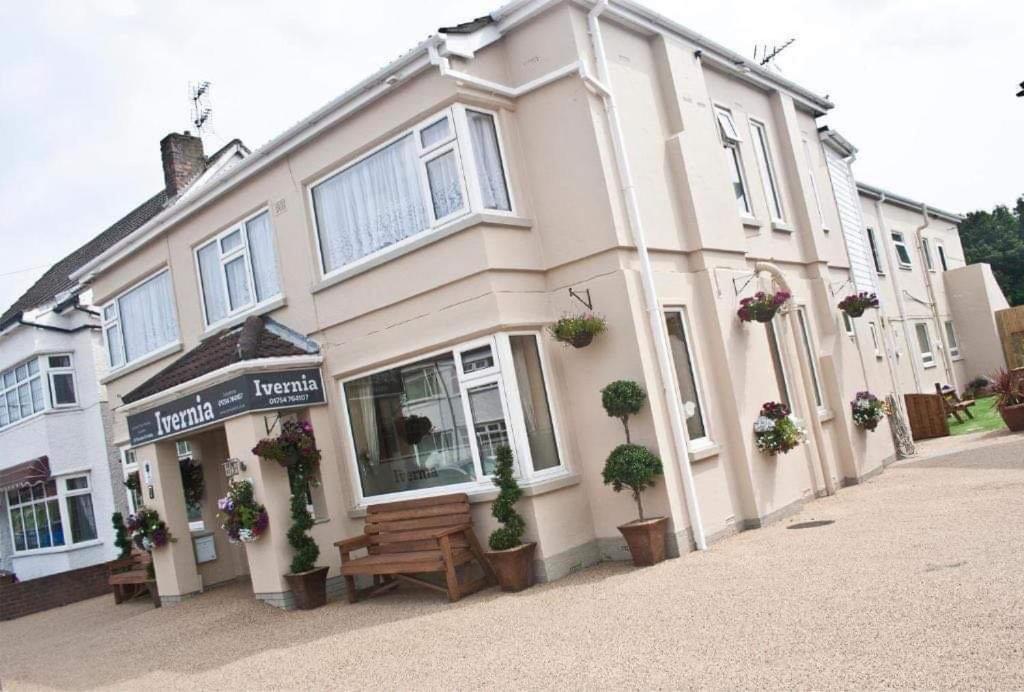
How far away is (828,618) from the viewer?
6195mm

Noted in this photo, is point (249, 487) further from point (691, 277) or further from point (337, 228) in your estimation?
point (691, 277)

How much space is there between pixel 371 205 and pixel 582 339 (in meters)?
3.55

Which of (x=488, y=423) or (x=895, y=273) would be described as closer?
(x=488, y=423)

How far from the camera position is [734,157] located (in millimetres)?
13289

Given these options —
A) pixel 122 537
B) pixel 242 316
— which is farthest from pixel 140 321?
pixel 122 537

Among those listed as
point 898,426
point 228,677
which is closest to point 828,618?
point 228,677

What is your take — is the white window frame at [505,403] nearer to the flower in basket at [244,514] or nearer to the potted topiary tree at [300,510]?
the potted topiary tree at [300,510]

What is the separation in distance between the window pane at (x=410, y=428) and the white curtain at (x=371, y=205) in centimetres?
174

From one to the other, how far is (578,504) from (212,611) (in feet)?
18.3

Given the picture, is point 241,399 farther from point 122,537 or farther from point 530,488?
point 122,537

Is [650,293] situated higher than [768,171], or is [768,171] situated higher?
[768,171]

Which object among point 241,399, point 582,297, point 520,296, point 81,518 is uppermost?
point 520,296

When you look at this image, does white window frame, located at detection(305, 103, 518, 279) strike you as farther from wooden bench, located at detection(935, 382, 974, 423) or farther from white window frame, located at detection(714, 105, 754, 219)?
wooden bench, located at detection(935, 382, 974, 423)

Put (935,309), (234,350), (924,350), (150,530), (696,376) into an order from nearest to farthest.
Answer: (696,376), (234,350), (150,530), (924,350), (935,309)
